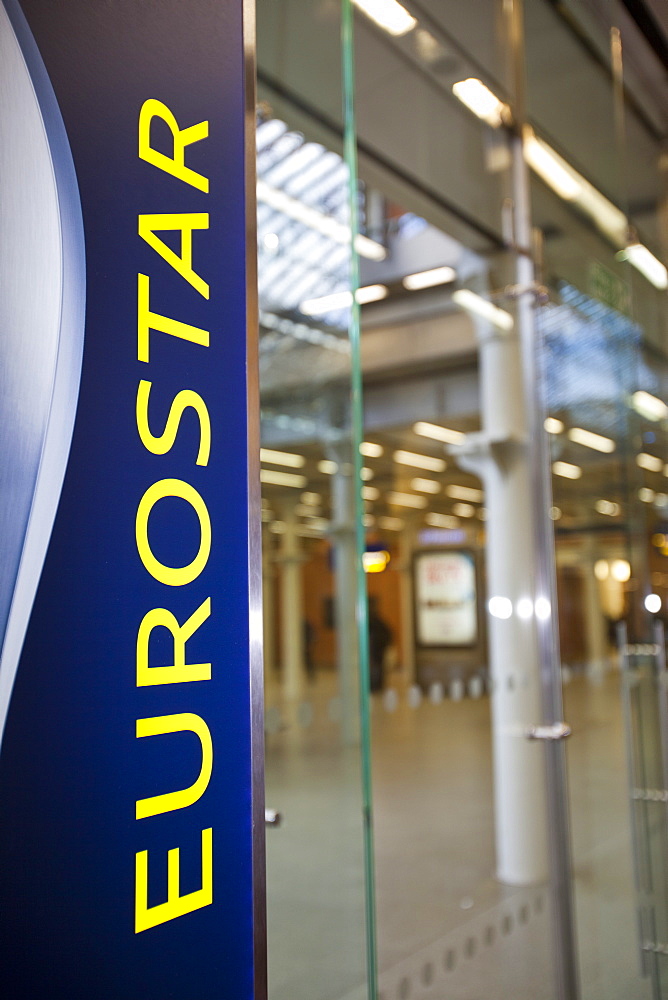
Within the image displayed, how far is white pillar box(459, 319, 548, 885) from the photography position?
4.00 meters

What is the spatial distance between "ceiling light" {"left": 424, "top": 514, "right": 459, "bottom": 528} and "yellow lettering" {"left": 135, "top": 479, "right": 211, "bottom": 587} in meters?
3.82

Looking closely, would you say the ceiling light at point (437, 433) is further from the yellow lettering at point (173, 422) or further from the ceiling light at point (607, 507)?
the yellow lettering at point (173, 422)

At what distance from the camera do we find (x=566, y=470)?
3432mm

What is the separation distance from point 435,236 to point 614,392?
1695 millimetres

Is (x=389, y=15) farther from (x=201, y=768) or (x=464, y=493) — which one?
(x=201, y=768)

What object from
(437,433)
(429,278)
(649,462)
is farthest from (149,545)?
(437,433)

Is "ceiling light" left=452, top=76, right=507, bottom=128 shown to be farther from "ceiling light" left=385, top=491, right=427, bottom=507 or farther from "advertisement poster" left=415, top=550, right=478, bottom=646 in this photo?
"ceiling light" left=385, top=491, right=427, bottom=507

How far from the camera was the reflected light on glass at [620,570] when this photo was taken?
10.5 ft

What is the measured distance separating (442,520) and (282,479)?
150 centimetres

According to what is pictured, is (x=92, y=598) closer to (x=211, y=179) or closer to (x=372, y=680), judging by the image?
(x=211, y=179)

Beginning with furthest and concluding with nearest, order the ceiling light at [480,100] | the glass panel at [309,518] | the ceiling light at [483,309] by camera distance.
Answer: the ceiling light at [483,309], the ceiling light at [480,100], the glass panel at [309,518]

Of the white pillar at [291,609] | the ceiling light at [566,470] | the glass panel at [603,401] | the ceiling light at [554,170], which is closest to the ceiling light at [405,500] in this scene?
the white pillar at [291,609]

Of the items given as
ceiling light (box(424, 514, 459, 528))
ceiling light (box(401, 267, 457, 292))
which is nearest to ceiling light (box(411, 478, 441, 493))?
ceiling light (box(424, 514, 459, 528))

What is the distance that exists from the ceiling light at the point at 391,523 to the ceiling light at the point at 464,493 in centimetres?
42
